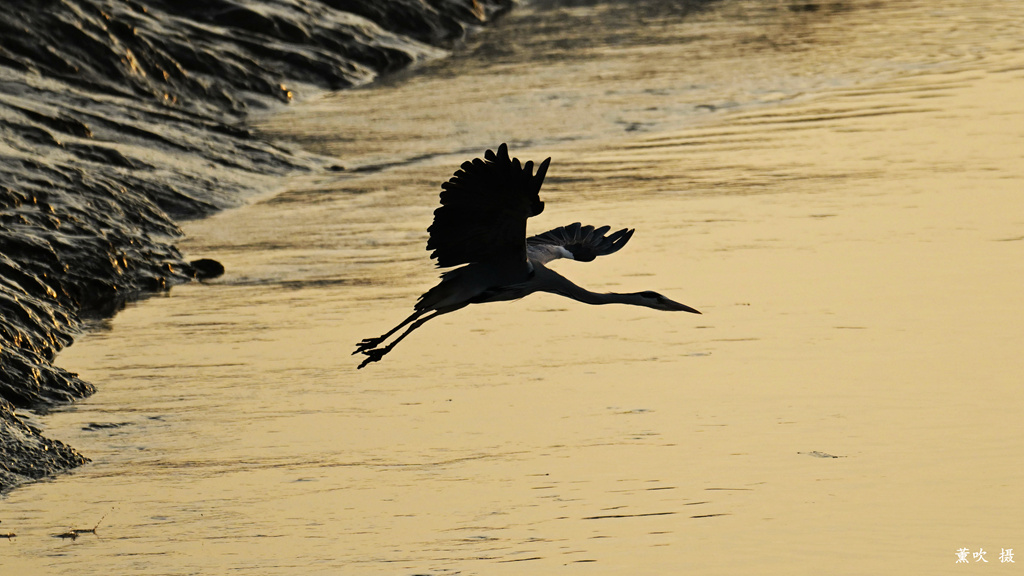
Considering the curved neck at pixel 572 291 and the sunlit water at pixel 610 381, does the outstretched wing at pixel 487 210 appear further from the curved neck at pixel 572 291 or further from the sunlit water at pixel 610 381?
the sunlit water at pixel 610 381

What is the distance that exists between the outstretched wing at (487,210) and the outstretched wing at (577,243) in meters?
0.64

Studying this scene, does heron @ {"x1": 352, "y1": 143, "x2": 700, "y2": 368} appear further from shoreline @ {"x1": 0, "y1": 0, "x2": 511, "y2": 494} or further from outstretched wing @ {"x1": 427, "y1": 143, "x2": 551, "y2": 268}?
shoreline @ {"x1": 0, "y1": 0, "x2": 511, "y2": 494}

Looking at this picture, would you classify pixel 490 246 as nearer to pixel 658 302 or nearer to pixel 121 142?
pixel 658 302

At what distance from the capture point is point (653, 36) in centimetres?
2130

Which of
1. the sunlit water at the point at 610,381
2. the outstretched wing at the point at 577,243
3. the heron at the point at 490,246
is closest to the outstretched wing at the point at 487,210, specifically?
the heron at the point at 490,246

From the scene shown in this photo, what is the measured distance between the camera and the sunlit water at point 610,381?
6.66 meters

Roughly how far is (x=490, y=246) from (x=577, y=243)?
1072 mm

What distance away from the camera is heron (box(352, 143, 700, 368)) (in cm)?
648

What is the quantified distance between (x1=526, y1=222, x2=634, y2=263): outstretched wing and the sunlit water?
806mm

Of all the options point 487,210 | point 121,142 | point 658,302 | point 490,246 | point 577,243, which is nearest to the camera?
point 487,210

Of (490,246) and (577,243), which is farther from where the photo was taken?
(577,243)

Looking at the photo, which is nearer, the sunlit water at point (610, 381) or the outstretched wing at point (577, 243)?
the sunlit water at point (610, 381)

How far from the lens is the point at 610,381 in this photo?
8508 millimetres

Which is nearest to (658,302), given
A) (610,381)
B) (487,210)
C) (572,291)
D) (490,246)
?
(572,291)
